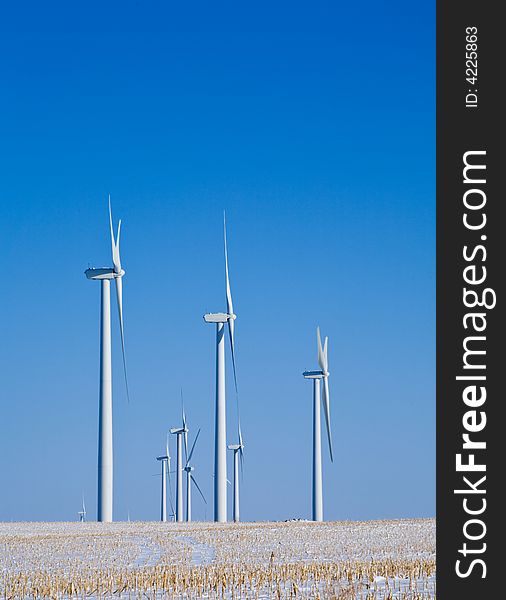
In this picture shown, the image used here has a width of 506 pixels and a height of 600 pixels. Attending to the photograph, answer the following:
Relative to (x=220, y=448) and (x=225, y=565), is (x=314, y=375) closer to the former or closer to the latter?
(x=220, y=448)

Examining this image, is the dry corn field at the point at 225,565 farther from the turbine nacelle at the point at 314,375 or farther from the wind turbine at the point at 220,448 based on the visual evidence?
the turbine nacelle at the point at 314,375

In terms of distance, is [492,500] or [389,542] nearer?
[492,500]

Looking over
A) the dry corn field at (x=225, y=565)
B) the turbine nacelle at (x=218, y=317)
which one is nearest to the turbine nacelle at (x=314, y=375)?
the turbine nacelle at (x=218, y=317)

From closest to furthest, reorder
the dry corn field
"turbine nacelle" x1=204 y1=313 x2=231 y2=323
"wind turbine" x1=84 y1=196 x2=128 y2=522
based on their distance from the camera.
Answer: the dry corn field, "wind turbine" x1=84 y1=196 x2=128 y2=522, "turbine nacelle" x1=204 y1=313 x2=231 y2=323

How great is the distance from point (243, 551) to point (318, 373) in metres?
70.3

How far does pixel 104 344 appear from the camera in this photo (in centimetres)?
7956

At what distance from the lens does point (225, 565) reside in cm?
3394

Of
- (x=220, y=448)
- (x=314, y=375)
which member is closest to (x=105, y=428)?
(x=220, y=448)

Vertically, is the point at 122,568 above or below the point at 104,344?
below

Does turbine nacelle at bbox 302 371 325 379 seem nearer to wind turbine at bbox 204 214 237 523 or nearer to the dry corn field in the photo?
wind turbine at bbox 204 214 237 523

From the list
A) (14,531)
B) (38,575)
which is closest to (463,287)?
(38,575)

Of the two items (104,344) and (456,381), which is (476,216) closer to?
(456,381)

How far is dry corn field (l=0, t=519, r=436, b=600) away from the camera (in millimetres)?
26516

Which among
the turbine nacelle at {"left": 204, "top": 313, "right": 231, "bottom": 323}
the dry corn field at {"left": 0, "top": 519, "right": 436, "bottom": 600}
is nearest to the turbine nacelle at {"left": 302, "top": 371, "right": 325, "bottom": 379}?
the turbine nacelle at {"left": 204, "top": 313, "right": 231, "bottom": 323}
